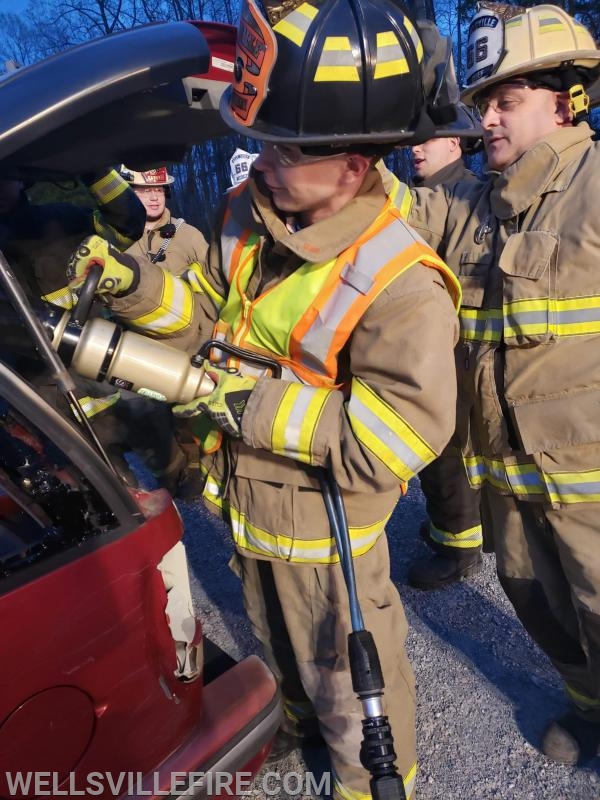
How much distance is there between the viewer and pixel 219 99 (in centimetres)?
167

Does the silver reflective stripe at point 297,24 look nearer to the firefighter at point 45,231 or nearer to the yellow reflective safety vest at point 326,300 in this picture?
the yellow reflective safety vest at point 326,300

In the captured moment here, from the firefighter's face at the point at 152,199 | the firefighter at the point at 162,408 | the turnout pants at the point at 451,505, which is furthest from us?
the firefighter's face at the point at 152,199

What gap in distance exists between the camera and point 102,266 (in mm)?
1650

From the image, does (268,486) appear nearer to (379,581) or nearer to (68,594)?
(379,581)

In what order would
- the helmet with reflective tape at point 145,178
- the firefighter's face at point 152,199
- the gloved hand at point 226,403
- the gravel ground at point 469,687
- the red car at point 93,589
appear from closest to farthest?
the red car at point 93,589, the gloved hand at point 226,403, the gravel ground at point 469,687, the helmet with reflective tape at point 145,178, the firefighter's face at point 152,199

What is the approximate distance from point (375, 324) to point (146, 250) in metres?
3.58

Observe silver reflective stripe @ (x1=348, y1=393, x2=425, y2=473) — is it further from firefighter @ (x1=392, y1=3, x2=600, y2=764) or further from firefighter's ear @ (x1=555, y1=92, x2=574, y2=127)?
firefighter's ear @ (x1=555, y1=92, x2=574, y2=127)

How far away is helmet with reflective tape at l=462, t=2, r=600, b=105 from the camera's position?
5.88 ft

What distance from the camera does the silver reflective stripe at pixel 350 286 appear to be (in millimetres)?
1449

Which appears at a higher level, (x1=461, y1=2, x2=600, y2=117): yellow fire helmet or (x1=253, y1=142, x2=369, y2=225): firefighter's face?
(x1=461, y1=2, x2=600, y2=117): yellow fire helmet

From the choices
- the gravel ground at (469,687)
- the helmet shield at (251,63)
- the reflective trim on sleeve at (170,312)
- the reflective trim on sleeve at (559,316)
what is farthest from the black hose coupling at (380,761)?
the helmet shield at (251,63)

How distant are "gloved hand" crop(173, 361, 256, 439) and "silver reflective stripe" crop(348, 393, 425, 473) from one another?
285 millimetres

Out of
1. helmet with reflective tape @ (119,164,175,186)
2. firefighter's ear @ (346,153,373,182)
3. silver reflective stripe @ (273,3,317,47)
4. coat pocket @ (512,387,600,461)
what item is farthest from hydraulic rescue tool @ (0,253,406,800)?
helmet with reflective tape @ (119,164,175,186)

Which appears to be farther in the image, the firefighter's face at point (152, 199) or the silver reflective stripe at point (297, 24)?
the firefighter's face at point (152, 199)
